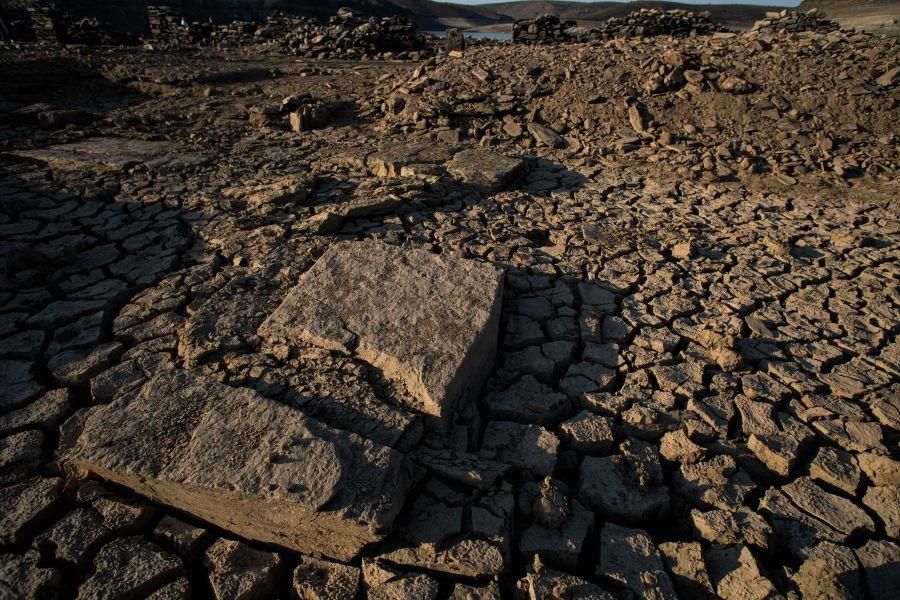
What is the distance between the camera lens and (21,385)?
1.82 m

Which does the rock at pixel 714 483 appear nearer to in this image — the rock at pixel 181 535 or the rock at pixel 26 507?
the rock at pixel 181 535

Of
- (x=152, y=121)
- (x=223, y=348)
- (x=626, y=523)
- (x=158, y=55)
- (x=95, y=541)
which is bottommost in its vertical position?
(x=626, y=523)

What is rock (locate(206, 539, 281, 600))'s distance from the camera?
1.22 m

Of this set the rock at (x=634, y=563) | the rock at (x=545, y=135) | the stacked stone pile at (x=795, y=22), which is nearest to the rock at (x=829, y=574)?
the rock at (x=634, y=563)

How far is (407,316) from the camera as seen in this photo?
1.95 metres

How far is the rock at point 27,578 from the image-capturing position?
1.20 metres

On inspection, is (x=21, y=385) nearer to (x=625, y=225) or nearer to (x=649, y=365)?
(x=649, y=365)

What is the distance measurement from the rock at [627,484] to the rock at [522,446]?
0.13 meters

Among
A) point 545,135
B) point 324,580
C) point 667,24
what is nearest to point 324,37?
point 667,24

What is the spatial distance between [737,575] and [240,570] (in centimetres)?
146

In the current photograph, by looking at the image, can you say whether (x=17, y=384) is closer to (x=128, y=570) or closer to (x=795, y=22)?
(x=128, y=570)

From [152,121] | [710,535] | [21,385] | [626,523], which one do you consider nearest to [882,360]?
[710,535]

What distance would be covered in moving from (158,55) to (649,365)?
36.6 ft

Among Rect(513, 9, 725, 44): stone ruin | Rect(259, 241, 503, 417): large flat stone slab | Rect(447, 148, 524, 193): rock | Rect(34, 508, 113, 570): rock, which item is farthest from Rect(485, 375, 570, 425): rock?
Rect(513, 9, 725, 44): stone ruin
